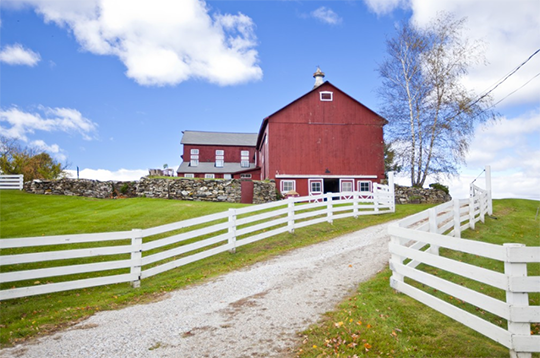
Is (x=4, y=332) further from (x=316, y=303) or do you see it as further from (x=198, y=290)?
(x=316, y=303)

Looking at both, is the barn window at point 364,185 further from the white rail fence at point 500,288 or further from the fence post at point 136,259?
the white rail fence at point 500,288

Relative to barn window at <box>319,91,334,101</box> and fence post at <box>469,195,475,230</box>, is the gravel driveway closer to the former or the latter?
fence post at <box>469,195,475,230</box>

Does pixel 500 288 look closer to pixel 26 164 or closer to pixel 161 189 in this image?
pixel 161 189

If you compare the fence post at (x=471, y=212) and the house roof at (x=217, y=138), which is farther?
the house roof at (x=217, y=138)

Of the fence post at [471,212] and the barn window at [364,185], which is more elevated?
the barn window at [364,185]

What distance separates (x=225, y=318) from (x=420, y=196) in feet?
75.4

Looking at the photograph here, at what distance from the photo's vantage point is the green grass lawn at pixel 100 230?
19.6 ft

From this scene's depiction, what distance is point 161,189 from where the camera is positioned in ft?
77.9

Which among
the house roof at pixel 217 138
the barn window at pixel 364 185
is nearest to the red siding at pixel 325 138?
the barn window at pixel 364 185

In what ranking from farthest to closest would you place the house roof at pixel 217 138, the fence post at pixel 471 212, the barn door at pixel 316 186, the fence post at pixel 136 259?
the house roof at pixel 217 138
the barn door at pixel 316 186
the fence post at pixel 471 212
the fence post at pixel 136 259

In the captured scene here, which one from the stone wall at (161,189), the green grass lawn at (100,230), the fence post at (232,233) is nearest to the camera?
the green grass lawn at (100,230)

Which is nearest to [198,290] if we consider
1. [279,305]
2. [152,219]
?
[279,305]

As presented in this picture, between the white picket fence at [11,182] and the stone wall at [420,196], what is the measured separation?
95.9ft

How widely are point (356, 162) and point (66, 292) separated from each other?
74.8ft
